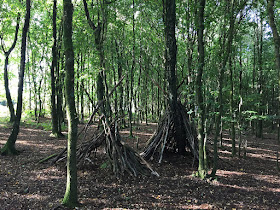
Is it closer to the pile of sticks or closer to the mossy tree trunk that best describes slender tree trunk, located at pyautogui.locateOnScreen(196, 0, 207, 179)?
the pile of sticks

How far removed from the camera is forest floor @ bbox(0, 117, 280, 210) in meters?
3.98

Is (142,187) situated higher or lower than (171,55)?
lower

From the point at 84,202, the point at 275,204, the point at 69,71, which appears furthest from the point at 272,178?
the point at 69,71

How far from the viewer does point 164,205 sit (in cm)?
397

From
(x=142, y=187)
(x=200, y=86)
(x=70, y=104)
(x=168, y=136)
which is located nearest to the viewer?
(x=70, y=104)

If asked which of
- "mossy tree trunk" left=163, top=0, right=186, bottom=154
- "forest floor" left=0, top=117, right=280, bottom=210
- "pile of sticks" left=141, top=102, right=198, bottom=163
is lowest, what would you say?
"forest floor" left=0, top=117, right=280, bottom=210

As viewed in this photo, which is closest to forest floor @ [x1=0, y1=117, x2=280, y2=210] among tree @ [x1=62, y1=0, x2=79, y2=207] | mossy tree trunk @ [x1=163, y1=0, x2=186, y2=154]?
tree @ [x1=62, y1=0, x2=79, y2=207]

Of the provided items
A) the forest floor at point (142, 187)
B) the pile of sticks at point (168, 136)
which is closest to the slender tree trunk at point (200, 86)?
the forest floor at point (142, 187)

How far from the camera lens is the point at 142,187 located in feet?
16.0

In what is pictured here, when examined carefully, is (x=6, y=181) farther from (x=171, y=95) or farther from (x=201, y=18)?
(x=201, y=18)

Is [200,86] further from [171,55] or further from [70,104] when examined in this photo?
[70,104]

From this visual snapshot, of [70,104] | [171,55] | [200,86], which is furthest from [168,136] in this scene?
[70,104]

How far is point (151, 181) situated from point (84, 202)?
6.09ft

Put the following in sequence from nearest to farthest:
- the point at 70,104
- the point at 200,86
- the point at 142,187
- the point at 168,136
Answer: the point at 70,104 < the point at 142,187 < the point at 200,86 < the point at 168,136
